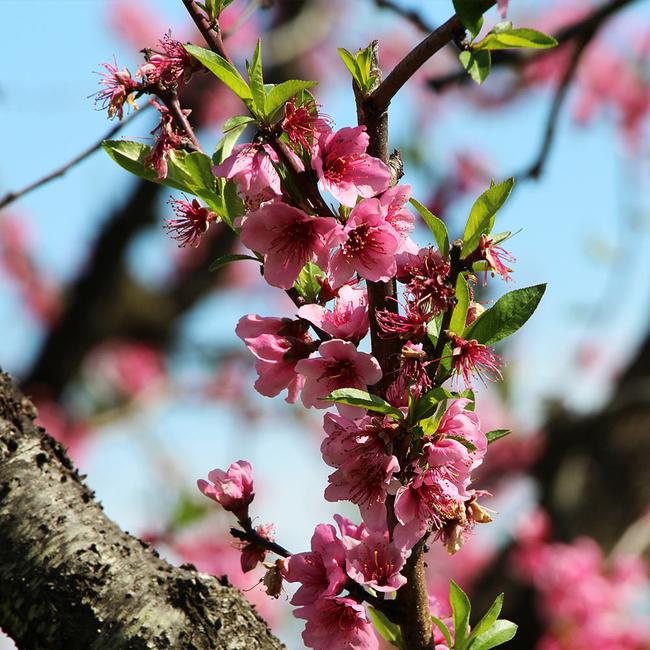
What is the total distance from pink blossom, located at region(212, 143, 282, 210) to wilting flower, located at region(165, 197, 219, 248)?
0.13 m

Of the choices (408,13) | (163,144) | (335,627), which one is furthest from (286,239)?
(408,13)

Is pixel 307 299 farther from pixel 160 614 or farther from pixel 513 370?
pixel 513 370

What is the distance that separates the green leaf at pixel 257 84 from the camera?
0.96 metres

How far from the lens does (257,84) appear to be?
96 cm

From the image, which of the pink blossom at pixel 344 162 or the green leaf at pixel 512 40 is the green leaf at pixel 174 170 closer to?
the pink blossom at pixel 344 162

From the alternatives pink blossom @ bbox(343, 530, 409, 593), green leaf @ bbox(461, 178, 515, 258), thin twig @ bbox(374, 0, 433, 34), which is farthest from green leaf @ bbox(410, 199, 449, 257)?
thin twig @ bbox(374, 0, 433, 34)

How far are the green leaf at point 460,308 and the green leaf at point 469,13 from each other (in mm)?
285

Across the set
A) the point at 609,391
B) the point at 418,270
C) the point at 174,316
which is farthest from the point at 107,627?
the point at 174,316

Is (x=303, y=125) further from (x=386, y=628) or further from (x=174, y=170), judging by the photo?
(x=386, y=628)

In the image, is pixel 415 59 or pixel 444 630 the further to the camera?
pixel 444 630

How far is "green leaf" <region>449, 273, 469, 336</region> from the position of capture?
3.16 ft

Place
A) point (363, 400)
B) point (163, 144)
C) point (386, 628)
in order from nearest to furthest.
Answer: point (363, 400)
point (163, 144)
point (386, 628)

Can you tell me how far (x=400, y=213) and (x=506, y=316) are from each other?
Answer: 7.1 inches

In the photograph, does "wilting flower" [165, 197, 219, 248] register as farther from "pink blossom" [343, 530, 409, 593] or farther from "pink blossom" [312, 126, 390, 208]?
"pink blossom" [343, 530, 409, 593]
